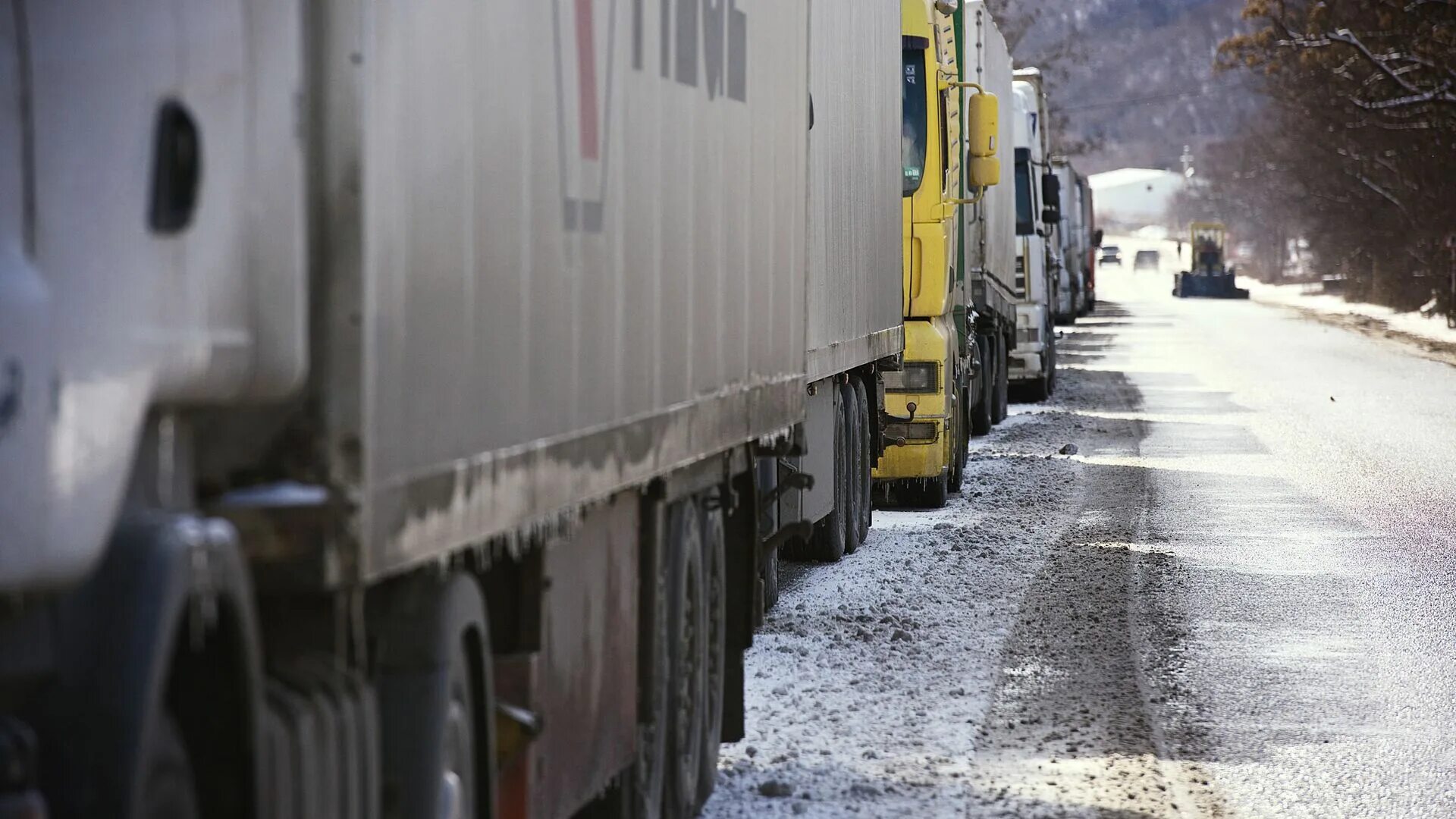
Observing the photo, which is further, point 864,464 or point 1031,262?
point 1031,262

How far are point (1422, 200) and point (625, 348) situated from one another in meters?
66.7

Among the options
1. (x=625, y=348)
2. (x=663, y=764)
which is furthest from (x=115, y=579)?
(x=663, y=764)

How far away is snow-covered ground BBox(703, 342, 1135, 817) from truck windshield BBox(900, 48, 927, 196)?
92.9 inches

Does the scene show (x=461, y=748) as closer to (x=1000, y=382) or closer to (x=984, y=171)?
(x=984, y=171)

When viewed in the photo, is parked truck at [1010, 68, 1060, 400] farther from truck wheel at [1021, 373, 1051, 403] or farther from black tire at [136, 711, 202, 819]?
black tire at [136, 711, 202, 819]

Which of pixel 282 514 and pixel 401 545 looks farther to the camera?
pixel 401 545

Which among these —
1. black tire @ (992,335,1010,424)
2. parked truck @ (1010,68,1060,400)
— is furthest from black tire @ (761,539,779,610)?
parked truck @ (1010,68,1060,400)

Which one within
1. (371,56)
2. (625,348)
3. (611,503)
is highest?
(371,56)

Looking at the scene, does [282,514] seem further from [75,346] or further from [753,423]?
[753,423]

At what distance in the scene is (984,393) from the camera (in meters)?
23.9

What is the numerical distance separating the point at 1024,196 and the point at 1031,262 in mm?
819

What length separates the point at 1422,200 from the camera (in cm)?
6925

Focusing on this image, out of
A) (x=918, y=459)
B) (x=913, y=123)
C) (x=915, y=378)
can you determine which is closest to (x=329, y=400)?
(x=918, y=459)

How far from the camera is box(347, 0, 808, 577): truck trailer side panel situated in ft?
12.9
